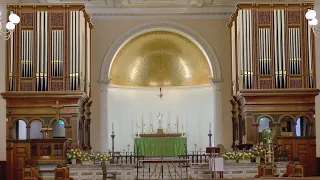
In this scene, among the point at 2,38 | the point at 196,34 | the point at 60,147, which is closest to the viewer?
the point at 60,147

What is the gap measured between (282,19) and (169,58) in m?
8.33

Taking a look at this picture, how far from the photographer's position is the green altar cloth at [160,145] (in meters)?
31.6

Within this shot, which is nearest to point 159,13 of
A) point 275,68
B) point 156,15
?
point 156,15

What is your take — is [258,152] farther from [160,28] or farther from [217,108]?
[160,28]

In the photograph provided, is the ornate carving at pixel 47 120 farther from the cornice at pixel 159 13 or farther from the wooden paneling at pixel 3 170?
the cornice at pixel 159 13

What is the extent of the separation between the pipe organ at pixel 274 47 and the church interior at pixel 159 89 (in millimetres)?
39

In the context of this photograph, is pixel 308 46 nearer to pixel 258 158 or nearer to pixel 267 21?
pixel 267 21

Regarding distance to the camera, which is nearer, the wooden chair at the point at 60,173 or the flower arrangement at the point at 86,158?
the wooden chair at the point at 60,173

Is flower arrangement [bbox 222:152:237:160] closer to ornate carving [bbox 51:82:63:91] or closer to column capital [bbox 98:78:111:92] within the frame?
ornate carving [bbox 51:82:63:91]

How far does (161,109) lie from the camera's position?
3384 centimetres

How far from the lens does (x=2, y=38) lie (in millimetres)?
24781

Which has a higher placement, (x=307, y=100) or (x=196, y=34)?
(x=196, y=34)

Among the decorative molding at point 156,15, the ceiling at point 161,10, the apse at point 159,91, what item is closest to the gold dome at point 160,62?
the apse at point 159,91

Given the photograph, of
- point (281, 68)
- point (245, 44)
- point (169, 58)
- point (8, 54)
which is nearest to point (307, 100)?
point (281, 68)
